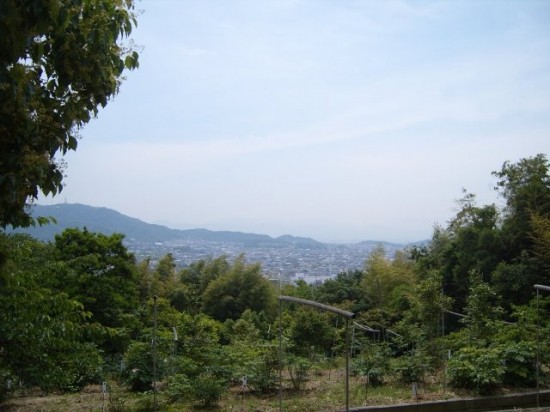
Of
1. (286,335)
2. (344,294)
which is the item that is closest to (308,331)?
(286,335)

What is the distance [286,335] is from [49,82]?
6714 millimetres

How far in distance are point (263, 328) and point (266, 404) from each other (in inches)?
346

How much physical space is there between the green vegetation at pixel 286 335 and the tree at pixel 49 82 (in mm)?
463

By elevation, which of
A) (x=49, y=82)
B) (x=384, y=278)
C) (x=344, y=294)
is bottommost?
(x=344, y=294)

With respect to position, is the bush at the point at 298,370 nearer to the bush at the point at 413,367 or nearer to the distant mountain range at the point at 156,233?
the bush at the point at 413,367

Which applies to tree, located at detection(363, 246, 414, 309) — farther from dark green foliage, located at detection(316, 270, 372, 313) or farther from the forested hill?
the forested hill

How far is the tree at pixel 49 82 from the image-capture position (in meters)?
2.55

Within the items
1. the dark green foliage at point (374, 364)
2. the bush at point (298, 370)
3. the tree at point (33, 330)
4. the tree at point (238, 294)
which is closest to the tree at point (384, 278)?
the tree at point (238, 294)

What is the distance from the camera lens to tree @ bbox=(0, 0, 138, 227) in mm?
2547

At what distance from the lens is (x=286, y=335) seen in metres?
9.00

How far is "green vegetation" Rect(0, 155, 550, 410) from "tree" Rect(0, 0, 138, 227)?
0.46 metres

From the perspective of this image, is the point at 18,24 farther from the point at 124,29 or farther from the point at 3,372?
the point at 3,372

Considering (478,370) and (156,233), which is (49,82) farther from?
(156,233)

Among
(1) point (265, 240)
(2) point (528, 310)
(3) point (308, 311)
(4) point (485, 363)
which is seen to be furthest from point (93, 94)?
(1) point (265, 240)
